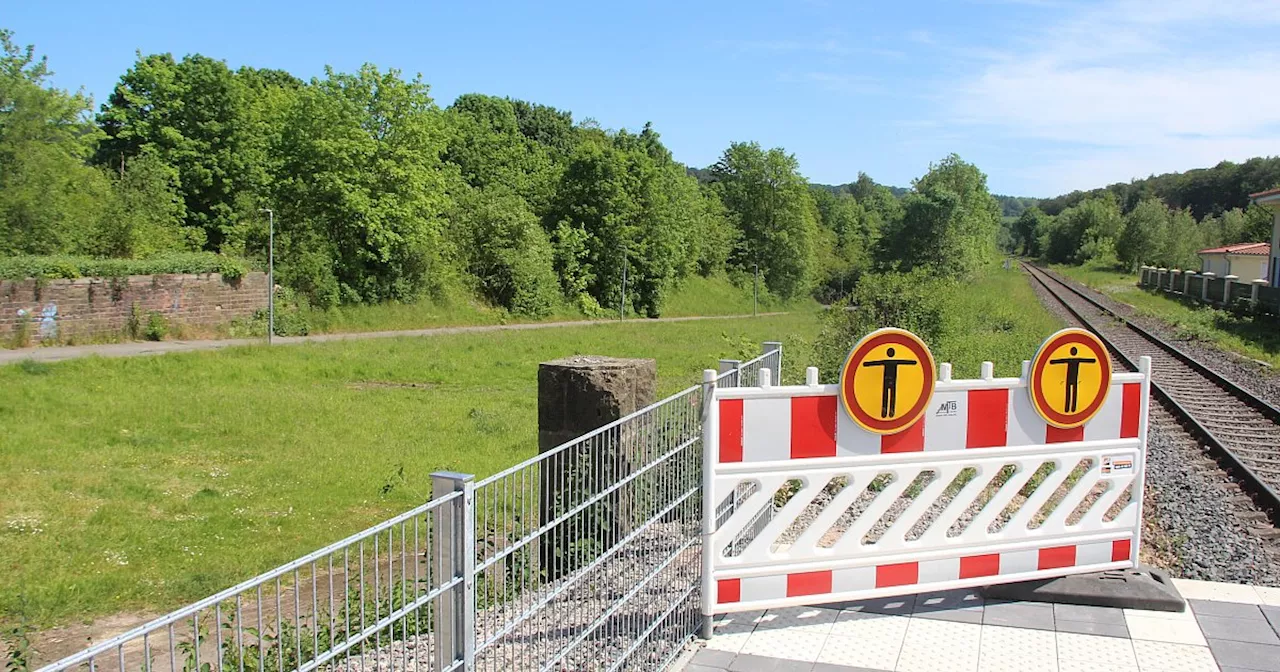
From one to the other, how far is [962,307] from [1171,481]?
1171 centimetres

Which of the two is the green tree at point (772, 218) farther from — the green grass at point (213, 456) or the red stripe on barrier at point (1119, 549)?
the red stripe on barrier at point (1119, 549)

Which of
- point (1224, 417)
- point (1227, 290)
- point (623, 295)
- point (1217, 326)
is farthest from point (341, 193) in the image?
point (1227, 290)

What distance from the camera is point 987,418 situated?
17.4ft

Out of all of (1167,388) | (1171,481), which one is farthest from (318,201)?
(1171,481)

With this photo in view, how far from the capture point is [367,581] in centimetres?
662

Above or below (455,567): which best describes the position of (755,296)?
below

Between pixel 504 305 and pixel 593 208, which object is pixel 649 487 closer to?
pixel 504 305

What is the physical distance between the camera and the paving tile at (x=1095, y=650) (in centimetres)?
472

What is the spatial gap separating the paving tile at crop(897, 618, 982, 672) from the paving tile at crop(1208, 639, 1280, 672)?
1.21 metres

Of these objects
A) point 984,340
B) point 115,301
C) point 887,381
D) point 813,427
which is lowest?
point 984,340

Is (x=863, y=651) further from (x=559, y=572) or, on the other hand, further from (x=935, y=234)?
(x=935, y=234)

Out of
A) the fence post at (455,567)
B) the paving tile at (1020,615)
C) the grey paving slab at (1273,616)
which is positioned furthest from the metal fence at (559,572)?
the grey paving slab at (1273,616)

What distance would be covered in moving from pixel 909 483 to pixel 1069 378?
3.83 ft

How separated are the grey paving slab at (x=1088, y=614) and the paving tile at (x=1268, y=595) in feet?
3.25
